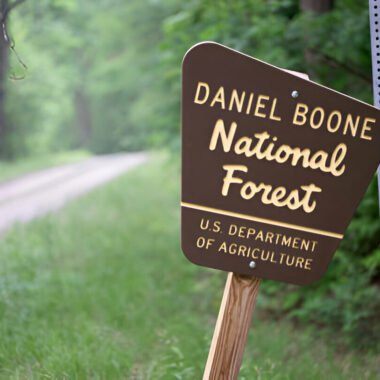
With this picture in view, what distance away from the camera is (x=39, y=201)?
14141 mm

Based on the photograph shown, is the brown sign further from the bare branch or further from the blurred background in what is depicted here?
the bare branch

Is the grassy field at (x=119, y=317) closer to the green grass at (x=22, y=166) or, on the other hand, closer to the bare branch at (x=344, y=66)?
the bare branch at (x=344, y=66)

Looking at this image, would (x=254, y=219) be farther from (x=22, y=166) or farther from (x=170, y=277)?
(x=22, y=166)

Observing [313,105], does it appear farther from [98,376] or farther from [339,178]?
[98,376]

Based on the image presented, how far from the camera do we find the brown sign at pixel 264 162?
9.24ft

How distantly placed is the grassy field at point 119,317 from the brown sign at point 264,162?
1.20m

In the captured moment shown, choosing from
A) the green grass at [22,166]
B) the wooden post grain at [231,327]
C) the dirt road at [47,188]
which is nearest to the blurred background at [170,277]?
the dirt road at [47,188]

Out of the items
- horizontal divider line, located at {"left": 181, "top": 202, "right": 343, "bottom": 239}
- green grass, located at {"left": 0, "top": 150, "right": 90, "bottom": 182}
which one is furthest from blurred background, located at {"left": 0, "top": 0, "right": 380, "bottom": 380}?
green grass, located at {"left": 0, "top": 150, "right": 90, "bottom": 182}

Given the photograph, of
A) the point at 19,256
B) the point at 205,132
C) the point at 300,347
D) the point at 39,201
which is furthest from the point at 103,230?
the point at 205,132

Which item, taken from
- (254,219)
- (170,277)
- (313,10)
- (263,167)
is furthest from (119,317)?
(313,10)

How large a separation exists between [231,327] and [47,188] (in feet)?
48.1

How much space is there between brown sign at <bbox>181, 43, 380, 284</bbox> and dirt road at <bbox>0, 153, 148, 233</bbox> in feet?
24.7

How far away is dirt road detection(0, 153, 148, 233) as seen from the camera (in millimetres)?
12320

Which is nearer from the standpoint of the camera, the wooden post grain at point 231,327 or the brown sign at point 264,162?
the brown sign at point 264,162
